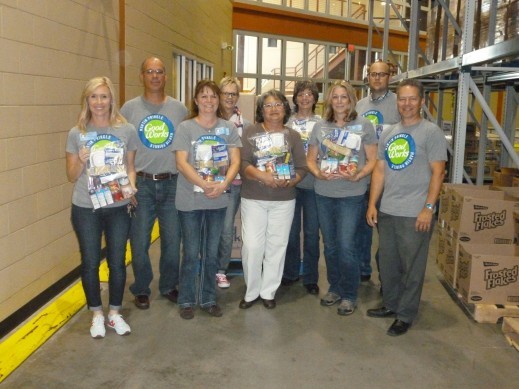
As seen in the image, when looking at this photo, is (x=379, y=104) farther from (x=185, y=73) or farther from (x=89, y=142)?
(x=185, y=73)

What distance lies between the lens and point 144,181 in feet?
11.7

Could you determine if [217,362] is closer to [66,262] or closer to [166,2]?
Answer: [66,262]

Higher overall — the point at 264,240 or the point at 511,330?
the point at 264,240

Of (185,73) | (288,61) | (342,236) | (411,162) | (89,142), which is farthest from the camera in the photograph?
(288,61)

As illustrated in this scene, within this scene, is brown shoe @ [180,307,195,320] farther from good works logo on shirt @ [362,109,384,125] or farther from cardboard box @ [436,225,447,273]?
cardboard box @ [436,225,447,273]

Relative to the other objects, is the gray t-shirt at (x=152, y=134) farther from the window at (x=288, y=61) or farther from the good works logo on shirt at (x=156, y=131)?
the window at (x=288, y=61)

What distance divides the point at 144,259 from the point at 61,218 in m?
0.73

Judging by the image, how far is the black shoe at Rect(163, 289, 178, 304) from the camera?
3824 mm

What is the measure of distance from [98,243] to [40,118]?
96 centimetres

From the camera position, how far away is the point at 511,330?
3.30m

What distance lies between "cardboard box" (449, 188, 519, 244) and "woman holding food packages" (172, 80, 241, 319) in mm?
1841

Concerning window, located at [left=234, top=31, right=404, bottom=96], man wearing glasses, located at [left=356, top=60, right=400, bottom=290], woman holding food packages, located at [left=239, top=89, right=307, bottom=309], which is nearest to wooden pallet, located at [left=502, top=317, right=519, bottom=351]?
man wearing glasses, located at [left=356, top=60, right=400, bottom=290]

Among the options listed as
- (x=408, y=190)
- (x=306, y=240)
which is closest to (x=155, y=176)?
(x=306, y=240)

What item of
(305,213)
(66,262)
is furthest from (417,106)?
(66,262)
